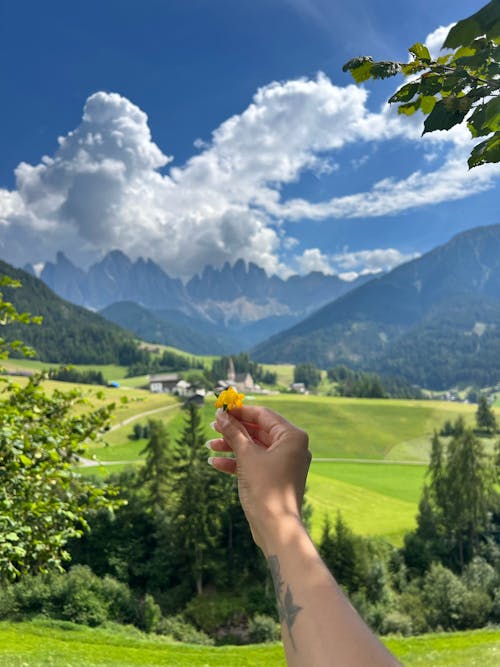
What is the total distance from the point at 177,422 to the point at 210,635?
98099mm

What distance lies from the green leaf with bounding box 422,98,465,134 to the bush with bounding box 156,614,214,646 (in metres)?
41.9

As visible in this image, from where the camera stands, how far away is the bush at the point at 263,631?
36094 millimetres

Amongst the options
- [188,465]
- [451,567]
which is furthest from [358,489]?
[188,465]

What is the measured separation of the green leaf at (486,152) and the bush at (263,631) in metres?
40.5

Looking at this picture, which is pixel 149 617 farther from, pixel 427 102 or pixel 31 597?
pixel 427 102

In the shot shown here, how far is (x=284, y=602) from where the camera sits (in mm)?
2262

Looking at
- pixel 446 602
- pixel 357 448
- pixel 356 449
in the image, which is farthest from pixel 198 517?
pixel 357 448

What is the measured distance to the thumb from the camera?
9.81 ft

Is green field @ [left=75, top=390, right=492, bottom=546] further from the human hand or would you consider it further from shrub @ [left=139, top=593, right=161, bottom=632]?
the human hand

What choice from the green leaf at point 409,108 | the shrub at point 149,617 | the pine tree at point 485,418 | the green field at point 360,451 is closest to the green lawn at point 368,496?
the green field at point 360,451

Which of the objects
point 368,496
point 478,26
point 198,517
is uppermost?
point 478,26

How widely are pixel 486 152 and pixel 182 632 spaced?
45.1 meters

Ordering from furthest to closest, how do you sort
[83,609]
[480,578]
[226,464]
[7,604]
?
[480,578] → [83,609] → [7,604] → [226,464]

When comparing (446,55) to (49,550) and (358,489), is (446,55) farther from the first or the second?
(358,489)
